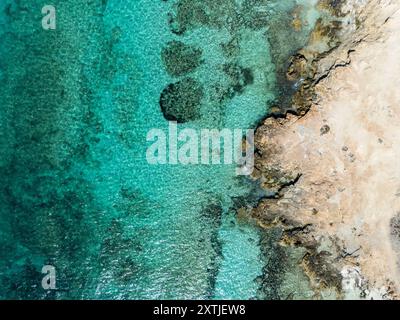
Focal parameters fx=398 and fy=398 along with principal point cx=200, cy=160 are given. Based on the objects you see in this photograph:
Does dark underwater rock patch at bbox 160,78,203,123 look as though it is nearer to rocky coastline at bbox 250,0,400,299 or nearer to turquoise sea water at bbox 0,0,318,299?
turquoise sea water at bbox 0,0,318,299

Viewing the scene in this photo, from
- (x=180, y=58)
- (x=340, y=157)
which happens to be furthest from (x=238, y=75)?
(x=340, y=157)

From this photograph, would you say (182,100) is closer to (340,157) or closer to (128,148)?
(128,148)

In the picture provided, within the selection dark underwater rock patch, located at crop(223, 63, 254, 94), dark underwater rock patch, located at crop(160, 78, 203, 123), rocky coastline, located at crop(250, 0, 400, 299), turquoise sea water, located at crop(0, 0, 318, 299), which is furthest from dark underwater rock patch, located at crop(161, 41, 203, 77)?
rocky coastline, located at crop(250, 0, 400, 299)

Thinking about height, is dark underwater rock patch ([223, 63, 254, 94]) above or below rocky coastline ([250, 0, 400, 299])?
above

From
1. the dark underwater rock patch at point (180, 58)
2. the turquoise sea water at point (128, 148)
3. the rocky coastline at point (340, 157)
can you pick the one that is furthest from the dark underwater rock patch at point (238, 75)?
the rocky coastline at point (340, 157)

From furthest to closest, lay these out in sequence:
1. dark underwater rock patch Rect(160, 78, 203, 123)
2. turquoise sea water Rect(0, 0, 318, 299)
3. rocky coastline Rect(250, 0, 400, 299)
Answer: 1. dark underwater rock patch Rect(160, 78, 203, 123)
2. turquoise sea water Rect(0, 0, 318, 299)
3. rocky coastline Rect(250, 0, 400, 299)

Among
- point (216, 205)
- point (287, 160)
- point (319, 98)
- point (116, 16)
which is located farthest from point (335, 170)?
point (116, 16)
